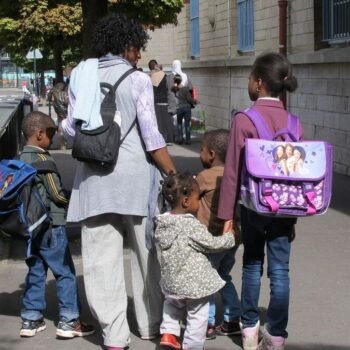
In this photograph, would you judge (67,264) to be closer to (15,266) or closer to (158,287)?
(158,287)

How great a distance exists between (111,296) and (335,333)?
5.06 ft

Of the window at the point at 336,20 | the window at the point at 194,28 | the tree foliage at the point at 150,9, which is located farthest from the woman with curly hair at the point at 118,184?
the window at the point at 194,28

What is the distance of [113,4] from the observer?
55.1ft

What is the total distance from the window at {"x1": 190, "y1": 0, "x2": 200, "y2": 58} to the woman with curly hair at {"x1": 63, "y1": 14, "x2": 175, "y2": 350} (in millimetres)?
21039

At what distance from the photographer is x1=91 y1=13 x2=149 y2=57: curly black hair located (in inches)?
197

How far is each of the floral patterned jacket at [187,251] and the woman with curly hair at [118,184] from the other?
11.9 inches

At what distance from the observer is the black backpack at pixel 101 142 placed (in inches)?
187

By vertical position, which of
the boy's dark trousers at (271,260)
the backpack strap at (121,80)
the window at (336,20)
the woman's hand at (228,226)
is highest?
the window at (336,20)

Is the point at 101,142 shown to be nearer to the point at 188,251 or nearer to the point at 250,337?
the point at 188,251

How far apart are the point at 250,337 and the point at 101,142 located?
1.51 meters

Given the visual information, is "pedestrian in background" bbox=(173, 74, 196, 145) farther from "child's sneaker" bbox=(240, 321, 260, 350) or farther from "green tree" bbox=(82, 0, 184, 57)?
"child's sneaker" bbox=(240, 321, 260, 350)

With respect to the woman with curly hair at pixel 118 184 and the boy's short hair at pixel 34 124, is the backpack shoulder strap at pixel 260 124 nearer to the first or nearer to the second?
the woman with curly hair at pixel 118 184

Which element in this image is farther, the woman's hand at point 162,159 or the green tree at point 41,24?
the green tree at point 41,24

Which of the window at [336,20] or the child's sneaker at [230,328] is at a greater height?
the window at [336,20]
